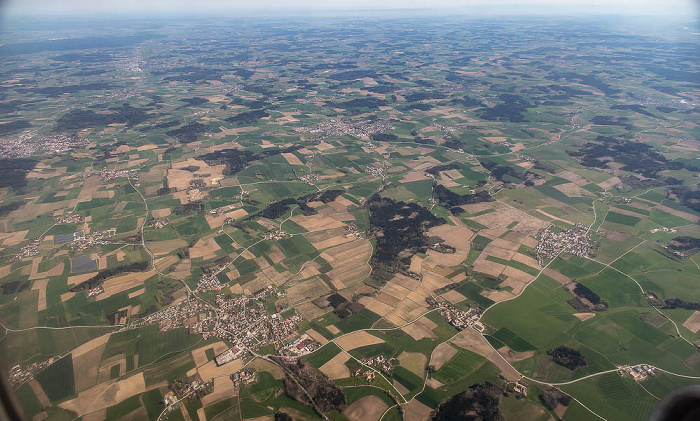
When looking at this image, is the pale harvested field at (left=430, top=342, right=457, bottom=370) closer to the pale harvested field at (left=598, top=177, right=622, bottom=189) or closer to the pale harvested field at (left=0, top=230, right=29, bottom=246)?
the pale harvested field at (left=598, top=177, right=622, bottom=189)

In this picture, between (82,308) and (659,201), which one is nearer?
(82,308)

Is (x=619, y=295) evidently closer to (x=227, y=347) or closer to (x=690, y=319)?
(x=690, y=319)

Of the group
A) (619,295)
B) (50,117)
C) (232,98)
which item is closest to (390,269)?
(619,295)

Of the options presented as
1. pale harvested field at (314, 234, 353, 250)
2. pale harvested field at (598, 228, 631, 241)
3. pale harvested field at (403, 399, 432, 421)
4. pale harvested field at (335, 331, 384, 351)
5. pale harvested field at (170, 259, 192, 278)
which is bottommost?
pale harvested field at (403, 399, 432, 421)

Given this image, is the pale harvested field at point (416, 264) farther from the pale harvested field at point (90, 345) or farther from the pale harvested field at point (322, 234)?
the pale harvested field at point (90, 345)

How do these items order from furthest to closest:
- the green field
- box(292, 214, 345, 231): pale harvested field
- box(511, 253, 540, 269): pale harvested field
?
box(292, 214, 345, 231): pale harvested field → box(511, 253, 540, 269): pale harvested field → the green field

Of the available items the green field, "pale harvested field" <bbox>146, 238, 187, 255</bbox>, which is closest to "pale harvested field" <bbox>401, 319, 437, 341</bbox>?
the green field
